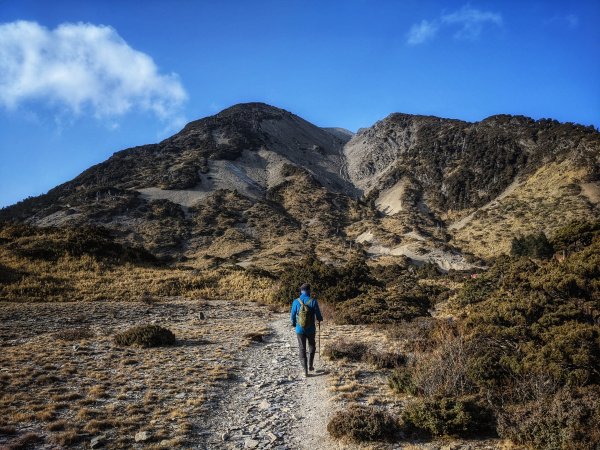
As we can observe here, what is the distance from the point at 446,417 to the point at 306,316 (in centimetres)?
390

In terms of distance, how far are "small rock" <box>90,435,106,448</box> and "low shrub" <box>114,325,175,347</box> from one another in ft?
23.0

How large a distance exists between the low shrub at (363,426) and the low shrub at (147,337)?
8241 mm

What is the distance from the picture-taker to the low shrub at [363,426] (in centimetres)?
634

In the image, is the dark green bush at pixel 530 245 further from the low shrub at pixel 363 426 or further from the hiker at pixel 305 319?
the low shrub at pixel 363 426

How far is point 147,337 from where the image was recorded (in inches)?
521

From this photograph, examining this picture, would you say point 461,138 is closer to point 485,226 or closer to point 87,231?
point 485,226

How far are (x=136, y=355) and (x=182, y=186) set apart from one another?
314 ft

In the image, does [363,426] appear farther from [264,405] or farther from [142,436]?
[142,436]

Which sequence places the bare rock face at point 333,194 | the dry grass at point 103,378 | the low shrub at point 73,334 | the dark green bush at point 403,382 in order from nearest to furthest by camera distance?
the dry grass at point 103,378 → the dark green bush at point 403,382 → the low shrub at point 73,334 → the bare rock face at point 333,194

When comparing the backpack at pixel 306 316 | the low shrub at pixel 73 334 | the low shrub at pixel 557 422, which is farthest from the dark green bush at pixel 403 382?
the low shrub at pixel 73 334

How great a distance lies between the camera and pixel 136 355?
11.9m

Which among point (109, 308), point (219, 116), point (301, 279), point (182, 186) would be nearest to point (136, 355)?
point (109, 308)

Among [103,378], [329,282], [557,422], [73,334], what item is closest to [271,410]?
[103,378]

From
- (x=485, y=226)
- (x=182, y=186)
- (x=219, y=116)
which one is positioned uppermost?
(x=219, y=116)
